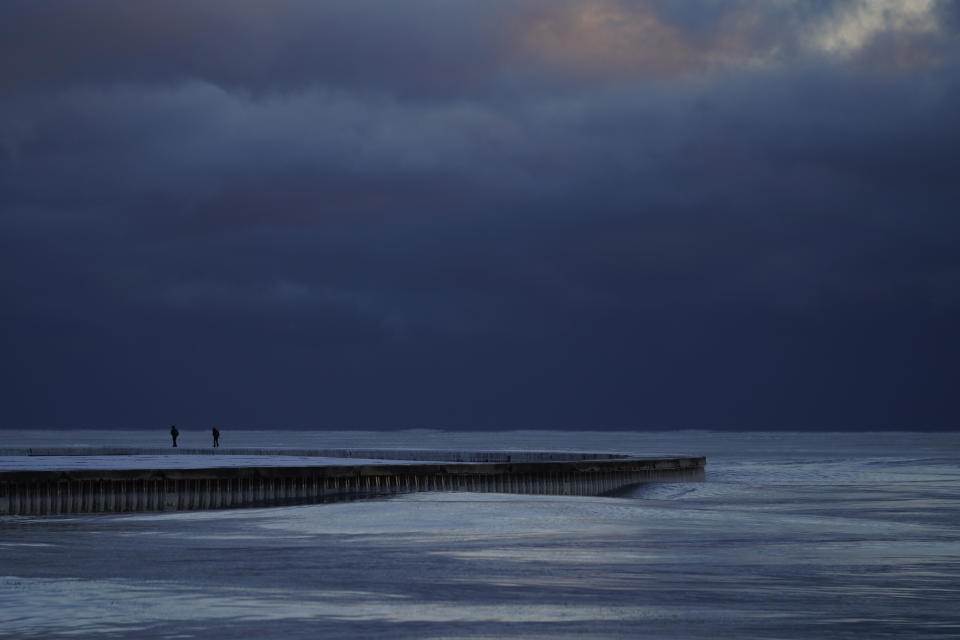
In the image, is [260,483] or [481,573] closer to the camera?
[481,573]

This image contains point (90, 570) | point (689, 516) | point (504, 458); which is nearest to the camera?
point (90, 570)

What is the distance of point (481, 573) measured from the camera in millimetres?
22016

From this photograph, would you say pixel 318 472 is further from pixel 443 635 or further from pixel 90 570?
pixel 443 635

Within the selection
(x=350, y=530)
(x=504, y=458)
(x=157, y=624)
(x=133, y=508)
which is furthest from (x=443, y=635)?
(x=504, y=458)

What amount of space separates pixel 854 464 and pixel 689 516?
58927 mm

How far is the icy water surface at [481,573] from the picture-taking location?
16578mm

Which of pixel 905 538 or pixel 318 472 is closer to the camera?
pixel 905 538

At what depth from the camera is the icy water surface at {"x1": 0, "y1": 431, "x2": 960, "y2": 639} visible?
16.6 meters

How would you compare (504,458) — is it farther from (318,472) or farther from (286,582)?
(286,582)

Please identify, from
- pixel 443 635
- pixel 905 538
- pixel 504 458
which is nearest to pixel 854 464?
pixel 504 458

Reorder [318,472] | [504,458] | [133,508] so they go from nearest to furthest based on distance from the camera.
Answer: [133,508]
[318,472]
[504,458]

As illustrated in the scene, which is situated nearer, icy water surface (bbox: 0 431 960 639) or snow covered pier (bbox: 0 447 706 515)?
icy water surface (bbox: 0 431 960 639)

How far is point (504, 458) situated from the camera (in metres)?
73.7

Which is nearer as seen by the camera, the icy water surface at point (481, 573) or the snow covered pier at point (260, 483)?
the icy water surface at point (481, 573)
